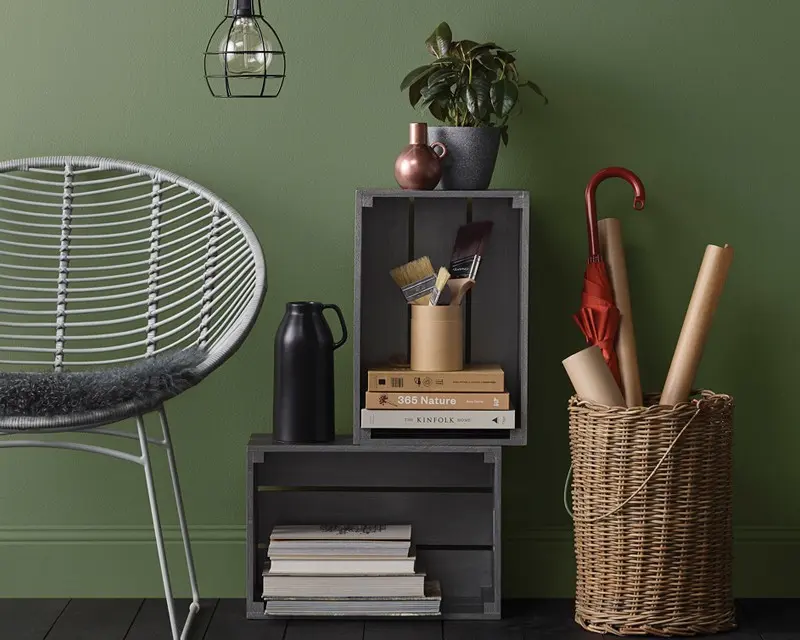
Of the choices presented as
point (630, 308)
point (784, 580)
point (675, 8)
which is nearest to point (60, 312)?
point (630, 308)

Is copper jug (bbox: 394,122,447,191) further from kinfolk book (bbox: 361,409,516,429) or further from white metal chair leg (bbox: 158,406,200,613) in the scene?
white metal chair leg (bbox: 158,406,200,613)

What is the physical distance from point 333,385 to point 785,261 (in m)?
1.07

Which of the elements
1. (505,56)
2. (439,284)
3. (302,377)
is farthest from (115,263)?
(505,56)

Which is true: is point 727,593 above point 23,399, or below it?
below

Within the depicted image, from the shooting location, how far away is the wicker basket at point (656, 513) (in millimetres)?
2129

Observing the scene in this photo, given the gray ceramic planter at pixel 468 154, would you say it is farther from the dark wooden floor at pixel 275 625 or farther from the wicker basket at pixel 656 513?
the dark wooden floor at pixel 275 625

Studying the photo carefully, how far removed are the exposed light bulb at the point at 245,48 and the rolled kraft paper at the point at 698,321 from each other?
99 cm

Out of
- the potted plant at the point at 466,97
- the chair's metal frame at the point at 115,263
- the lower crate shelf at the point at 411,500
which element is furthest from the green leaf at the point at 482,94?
the lower crate shelf at the point at 411,500

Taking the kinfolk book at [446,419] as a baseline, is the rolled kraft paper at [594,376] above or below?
above

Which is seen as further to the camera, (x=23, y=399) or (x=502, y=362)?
(x=502, y=362)

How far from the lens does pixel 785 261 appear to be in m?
2.46

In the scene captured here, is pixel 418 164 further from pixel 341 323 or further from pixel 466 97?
pixel 341 323

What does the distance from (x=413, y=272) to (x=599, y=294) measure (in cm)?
40

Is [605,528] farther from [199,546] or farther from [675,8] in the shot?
[675,8]
